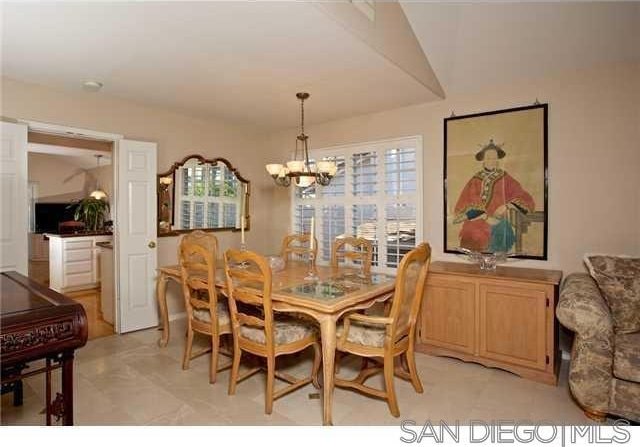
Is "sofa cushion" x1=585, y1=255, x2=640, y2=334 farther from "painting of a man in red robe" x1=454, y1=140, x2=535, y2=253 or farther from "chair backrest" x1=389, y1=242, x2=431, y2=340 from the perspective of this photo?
"chair backrest" x1=389, y1=242, x2=431, y2=340

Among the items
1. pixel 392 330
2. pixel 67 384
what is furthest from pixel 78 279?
pixel 392 330

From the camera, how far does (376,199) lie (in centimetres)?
409

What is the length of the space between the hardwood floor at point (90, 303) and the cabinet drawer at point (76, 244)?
0.63 m

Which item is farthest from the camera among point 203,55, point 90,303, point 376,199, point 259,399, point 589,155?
point 90,303

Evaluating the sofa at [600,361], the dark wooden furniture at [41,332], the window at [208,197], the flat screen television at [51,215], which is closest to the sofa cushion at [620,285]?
the sofa at [600,361]

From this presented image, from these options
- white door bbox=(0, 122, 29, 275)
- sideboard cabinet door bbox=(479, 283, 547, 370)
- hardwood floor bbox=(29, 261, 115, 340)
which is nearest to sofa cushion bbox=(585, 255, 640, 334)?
sideboard cabinet door bbox=(479, 283, 547, 370)

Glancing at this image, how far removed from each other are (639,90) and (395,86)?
180 centimetres

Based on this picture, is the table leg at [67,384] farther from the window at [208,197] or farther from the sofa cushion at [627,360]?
the sofa cushion at [627,360]

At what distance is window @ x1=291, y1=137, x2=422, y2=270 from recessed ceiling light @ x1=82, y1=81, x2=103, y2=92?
2.36 m

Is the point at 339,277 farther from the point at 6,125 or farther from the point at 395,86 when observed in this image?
the point at 6,125

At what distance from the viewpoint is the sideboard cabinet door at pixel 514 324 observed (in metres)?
2.65

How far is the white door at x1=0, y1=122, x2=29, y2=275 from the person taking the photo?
2.94 meters

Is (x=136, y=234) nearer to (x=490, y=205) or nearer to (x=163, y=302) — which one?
(x=163, y=302)

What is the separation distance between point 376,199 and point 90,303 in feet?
13.5
